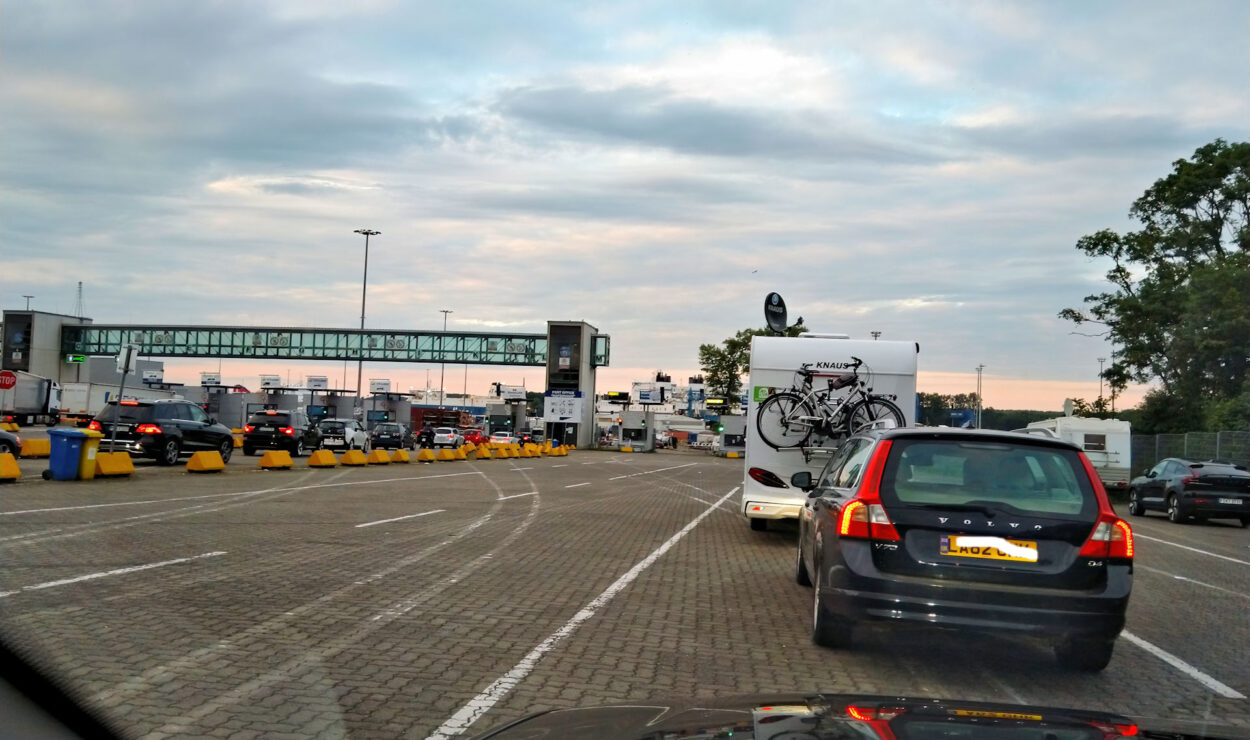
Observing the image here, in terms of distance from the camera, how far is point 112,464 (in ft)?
69.7

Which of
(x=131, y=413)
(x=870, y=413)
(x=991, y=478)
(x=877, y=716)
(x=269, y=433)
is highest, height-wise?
(x=870, y=413)

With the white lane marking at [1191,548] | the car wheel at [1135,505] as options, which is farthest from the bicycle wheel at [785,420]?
the car wheel at [1135,505]

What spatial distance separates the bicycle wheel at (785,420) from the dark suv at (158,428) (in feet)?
57.6

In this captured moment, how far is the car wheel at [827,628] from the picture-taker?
713 centimetres

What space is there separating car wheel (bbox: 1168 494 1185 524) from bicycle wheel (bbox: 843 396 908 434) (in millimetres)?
13895

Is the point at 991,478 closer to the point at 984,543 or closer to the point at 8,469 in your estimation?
the point at 984,543

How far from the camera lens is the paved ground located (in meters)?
5.65

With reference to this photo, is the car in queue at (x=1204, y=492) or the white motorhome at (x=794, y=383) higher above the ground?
the white motorhome at (x=794, y=383)

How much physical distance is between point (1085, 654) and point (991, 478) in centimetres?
130

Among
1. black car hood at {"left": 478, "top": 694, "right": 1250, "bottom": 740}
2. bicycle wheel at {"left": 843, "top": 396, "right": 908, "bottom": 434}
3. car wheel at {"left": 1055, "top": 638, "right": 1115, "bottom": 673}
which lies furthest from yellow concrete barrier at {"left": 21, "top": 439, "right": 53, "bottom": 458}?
black car hood at {"left": 478, "top": 694, "right": 1250, "bottom": 740}

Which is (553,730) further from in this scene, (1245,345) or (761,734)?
(1245,345)

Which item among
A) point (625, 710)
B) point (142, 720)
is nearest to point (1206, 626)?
point (625, 710)

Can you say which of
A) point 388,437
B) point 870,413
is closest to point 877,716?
point 870,413

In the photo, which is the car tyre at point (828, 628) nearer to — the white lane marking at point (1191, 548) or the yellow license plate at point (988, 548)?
the yellow license plate at point (988, 548)
